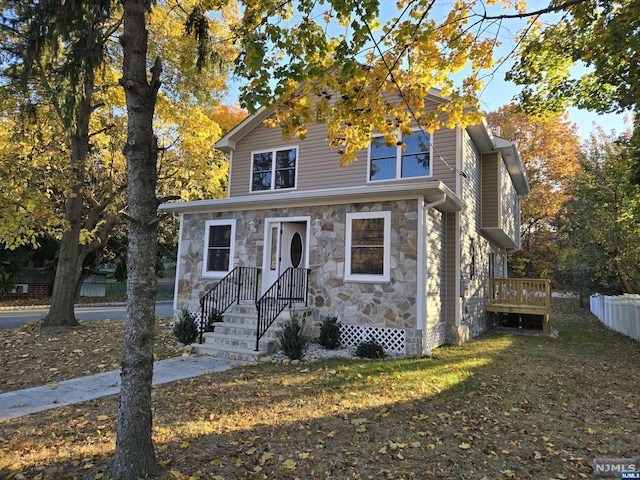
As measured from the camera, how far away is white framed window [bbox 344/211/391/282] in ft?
28.1

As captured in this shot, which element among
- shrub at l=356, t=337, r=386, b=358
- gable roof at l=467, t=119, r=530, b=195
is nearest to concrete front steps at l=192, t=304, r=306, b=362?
shrub at l=356, t=337, r=386, b=358

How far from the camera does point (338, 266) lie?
29.7ft

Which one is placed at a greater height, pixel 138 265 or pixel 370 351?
pixel 138 265

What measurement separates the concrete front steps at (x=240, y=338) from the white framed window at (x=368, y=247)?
1759 mm

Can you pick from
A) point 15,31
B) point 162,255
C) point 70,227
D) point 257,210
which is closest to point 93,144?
point 70,227

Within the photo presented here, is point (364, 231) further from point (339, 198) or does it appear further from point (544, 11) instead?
point (544, 11)

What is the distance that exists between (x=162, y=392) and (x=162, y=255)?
21713 millimetres

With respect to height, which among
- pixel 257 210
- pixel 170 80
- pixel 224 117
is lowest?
pixel 257 210

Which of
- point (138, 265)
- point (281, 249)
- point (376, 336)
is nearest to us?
point (138, 265)

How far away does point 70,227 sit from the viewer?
11.0 meters

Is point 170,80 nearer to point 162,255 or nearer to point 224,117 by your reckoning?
point 224,117

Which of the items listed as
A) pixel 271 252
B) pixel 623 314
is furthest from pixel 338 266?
pixel 623 314

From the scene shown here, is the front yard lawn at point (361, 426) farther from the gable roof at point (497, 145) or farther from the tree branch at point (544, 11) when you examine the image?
the gable roof at point (497, 145)

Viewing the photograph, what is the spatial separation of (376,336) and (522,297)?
6.52m
